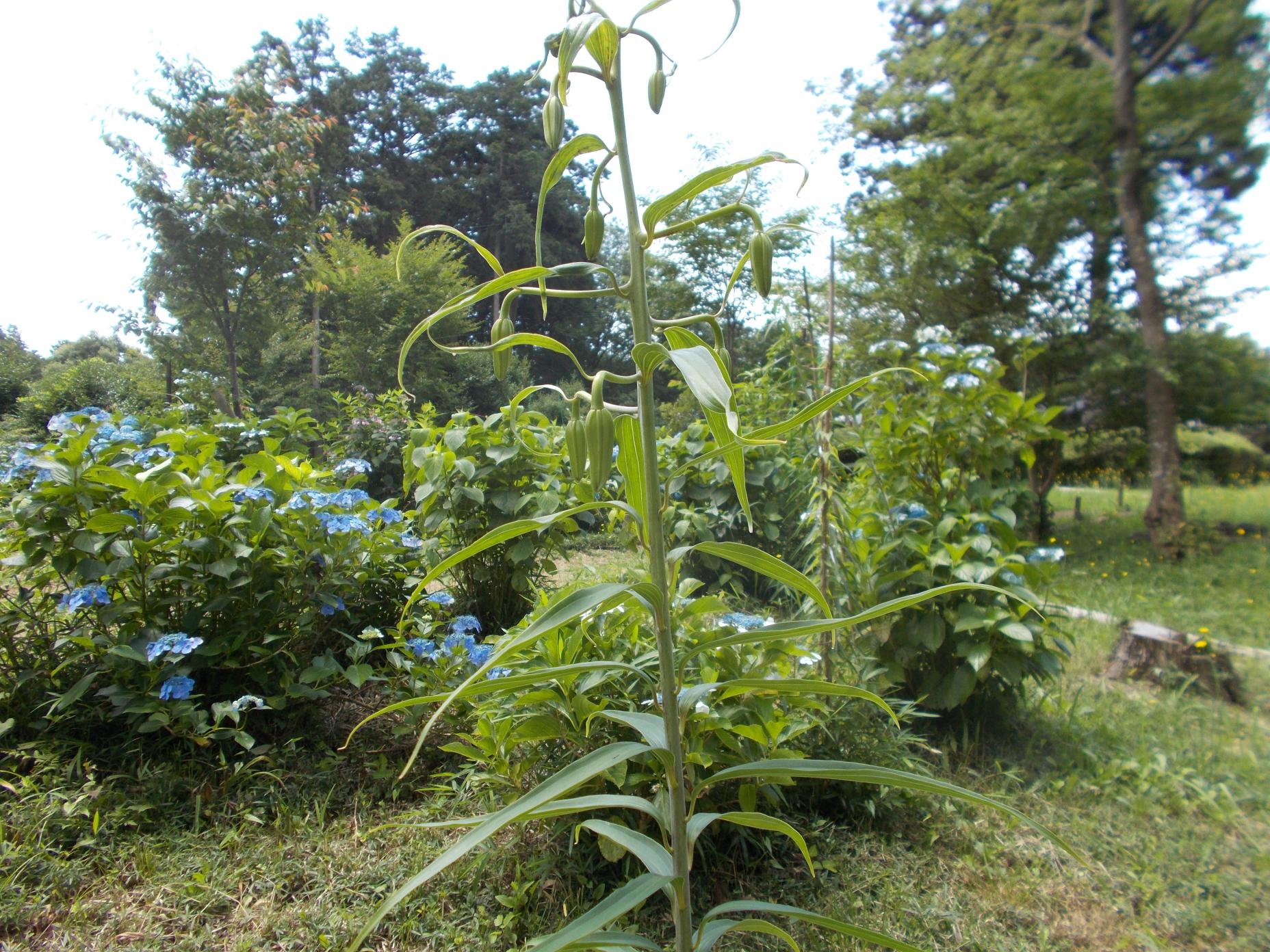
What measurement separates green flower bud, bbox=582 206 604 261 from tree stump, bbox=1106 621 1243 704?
2.85 m

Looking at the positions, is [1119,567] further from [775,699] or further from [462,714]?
[462,714]

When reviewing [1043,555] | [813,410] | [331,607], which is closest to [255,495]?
[331,607]

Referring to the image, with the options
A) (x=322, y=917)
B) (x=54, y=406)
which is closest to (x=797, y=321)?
(x=322, y=917)

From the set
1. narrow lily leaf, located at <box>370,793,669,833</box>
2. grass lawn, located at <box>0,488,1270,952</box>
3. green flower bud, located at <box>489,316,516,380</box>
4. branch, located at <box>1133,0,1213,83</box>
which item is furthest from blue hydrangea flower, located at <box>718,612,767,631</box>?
branch, located at <box>1133,0,1213,83</box>

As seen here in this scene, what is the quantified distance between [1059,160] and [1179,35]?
0.97 meters

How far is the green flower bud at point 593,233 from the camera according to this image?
504 mm

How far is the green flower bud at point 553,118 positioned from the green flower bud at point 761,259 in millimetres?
184

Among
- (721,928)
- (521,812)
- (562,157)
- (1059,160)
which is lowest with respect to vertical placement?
(721,928)

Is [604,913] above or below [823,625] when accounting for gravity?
below

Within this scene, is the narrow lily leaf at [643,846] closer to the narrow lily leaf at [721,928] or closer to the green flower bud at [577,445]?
the narrow lily leaf at [721,928]

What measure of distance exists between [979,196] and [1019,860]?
498 centimetres

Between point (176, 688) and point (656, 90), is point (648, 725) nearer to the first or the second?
point (656, 90)

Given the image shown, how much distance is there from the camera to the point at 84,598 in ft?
4.35

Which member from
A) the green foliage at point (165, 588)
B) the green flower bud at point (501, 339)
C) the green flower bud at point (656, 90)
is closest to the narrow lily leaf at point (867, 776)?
the green flower bud at point (501, 339)
